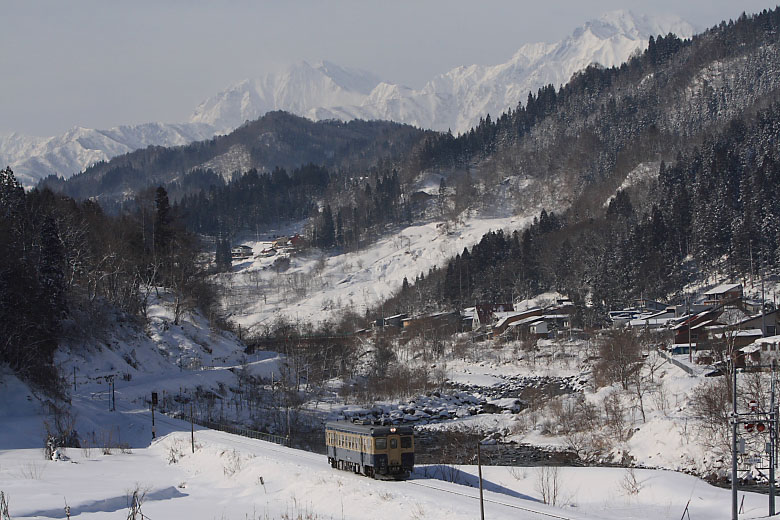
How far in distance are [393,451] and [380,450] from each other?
522 millimetres

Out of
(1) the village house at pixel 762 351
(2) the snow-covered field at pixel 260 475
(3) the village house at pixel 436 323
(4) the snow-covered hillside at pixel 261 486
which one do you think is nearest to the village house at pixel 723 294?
(1) the village house at pixel 762 351

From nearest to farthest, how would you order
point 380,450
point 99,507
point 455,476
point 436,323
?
point 99,507, point 380,450, point 455,476, point 436,323

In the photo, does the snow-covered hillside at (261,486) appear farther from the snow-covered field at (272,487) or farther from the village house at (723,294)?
the village house at (723,294)

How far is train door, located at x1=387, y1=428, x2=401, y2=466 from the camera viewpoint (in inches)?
1185

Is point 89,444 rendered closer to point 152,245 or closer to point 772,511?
point 772,511

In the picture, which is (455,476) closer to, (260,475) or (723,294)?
(260,475)

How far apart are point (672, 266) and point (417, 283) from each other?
5193 centimetres

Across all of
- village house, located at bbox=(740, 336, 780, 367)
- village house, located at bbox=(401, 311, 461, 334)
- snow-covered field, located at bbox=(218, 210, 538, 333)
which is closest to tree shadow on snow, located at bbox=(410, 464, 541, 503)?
village house, located at bbox=(740, 336, 780, 367)

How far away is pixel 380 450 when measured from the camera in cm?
3003

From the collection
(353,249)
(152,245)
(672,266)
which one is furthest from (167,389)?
(353,249)

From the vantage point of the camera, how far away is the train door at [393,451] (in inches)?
1185

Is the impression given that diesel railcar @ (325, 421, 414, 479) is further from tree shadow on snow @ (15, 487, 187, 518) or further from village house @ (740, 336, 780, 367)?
village house @ (740, 336, 780, 367)

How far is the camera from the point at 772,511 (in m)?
27.8

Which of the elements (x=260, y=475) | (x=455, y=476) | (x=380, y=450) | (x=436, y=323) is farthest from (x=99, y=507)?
(x=436, y=323)
